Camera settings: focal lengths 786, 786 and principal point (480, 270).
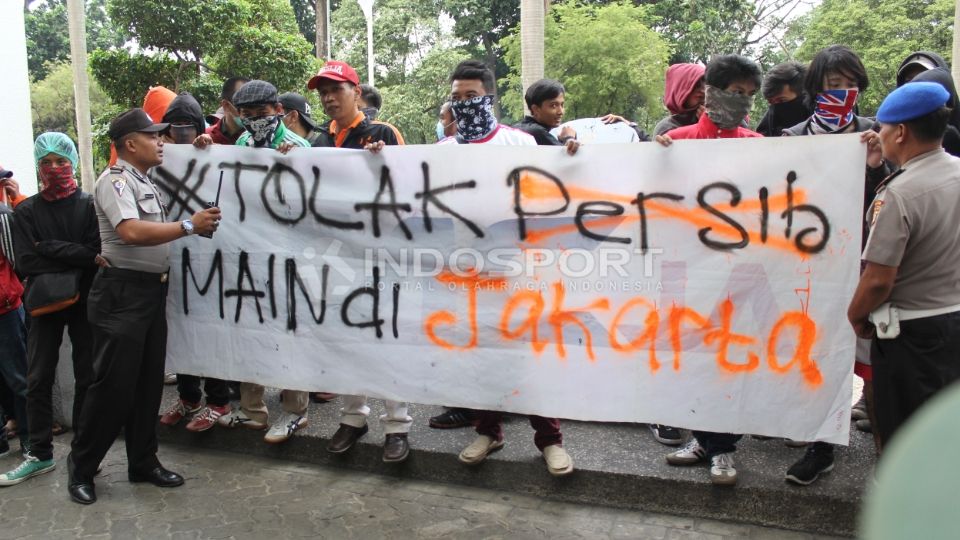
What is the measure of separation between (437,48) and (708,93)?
29.8 meters

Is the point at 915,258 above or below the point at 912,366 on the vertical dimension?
above

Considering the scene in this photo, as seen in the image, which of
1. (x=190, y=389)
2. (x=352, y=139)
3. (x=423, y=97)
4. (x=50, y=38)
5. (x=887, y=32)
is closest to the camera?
(x=352, y=139)

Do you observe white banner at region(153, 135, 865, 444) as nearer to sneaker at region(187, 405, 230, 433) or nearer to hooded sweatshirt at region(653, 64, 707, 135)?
sneaker at region(187, 405, 230, 433)

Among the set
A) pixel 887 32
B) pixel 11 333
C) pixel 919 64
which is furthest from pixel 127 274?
pixel 887 32

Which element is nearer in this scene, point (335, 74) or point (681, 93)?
point (335, 74)

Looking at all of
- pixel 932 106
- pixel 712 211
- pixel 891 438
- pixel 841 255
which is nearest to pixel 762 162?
pixel 712 211

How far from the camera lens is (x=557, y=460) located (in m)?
3.78

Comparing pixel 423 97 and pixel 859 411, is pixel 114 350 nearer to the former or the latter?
pixel 859 411

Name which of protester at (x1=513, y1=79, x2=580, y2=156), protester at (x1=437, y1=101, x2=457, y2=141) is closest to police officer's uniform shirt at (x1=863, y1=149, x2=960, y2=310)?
protester at (x1=513, y1=79, x2=580, y2=156)

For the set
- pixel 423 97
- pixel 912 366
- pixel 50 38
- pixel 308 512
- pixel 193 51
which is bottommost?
pixel 308 512

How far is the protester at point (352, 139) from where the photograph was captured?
13.5ft

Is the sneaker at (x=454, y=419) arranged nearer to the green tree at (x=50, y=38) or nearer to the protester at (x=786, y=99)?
the protester at (x=786, y=99)

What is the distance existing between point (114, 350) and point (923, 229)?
11.8 feet

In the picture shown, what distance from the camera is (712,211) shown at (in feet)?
11.7
